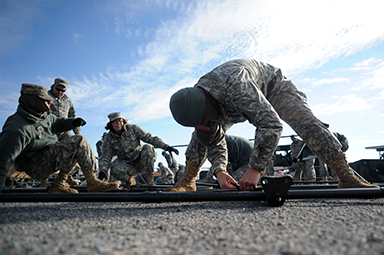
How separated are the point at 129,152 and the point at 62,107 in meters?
1.50

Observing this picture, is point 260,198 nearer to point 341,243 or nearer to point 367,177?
point 341,243

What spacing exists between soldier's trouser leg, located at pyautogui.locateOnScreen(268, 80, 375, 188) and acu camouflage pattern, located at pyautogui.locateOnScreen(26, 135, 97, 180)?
2.19 m

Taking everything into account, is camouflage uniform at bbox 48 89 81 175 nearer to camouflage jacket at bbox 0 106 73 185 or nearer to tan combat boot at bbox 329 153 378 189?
camouflage jacket at bbox 0 106 73 185

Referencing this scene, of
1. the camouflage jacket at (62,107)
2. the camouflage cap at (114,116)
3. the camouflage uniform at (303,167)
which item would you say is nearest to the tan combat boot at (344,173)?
the camouflage cap at (114,116)

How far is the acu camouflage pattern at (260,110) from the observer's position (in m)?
1.83

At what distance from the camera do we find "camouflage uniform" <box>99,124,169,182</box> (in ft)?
15.5

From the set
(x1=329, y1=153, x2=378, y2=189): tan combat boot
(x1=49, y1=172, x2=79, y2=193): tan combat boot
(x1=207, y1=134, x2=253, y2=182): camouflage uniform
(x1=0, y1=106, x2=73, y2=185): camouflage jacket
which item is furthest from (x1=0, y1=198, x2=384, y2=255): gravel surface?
(x1=207, y1=134, x2=253, y2=182): camouflage uniform

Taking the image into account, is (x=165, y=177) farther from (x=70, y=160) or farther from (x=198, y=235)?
(x=198, y=235)

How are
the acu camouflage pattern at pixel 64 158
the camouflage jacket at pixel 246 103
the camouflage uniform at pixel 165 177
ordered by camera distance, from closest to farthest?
the camouflage jacket at pixel 246 103 < the acu camouflage pattern at pixel 64 158 < the camouflage uniform at pixel 165 177

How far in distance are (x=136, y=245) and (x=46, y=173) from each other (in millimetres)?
2520

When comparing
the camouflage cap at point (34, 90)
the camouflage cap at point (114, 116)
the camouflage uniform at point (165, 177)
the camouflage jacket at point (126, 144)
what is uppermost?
the camouflage cap at point (114, 116)

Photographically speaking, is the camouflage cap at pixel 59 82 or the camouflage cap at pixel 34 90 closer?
the camouflage cap at pixel 34 90

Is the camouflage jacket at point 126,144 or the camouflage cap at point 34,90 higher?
the camouflage cap at point 34,90

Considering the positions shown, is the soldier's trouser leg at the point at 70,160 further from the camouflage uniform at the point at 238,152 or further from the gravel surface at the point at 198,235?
the camouflage uniform at the point at 238,152
